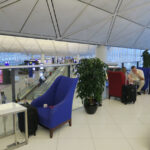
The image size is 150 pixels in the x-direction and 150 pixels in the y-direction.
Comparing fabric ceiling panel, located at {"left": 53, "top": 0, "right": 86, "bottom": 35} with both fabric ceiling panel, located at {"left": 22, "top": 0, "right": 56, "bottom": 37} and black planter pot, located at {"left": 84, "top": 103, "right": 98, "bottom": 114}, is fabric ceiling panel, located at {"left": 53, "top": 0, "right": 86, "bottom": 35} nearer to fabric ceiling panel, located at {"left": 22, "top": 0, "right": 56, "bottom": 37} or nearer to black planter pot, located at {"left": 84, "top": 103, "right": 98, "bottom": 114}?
fabric ceiling panel, located at {"left": 22, "top": 0, "right": 56, "bottom": 37}

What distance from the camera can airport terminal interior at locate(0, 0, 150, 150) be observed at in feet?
7.19

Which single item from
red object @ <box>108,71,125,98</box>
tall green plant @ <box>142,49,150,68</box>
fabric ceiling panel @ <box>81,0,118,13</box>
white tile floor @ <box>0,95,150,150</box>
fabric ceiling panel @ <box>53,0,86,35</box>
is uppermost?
fabric ceiling panel @ <box>81,0,118,13</box>

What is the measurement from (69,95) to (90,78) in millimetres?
937

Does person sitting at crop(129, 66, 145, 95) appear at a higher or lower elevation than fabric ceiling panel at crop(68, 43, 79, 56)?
lower

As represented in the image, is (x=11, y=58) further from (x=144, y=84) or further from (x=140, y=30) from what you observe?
(x=144, y=84)

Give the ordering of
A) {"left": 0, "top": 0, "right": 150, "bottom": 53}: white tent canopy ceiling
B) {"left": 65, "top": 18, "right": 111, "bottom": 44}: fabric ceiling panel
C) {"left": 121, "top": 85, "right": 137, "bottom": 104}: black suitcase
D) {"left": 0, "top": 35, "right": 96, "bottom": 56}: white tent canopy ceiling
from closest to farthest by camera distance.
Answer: {"left": 121, "top": 85, "right": 137, "bottom": 104}: black suitcase
{"left": 0, "top": 0, "right": 150, "bottom": 53}: white tent canopy ceiling
{"left": 65, "top": 18, "right": 111, "bottom": 44}: fabric ceiling panel
{"left": 0, "top": 35, "right": 96, "bottom": 56}: white tent canopy ceiling

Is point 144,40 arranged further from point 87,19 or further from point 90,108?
point 90,108

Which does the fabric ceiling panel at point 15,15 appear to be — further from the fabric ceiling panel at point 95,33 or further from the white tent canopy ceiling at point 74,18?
the fabric ceiling panel at point 95,33

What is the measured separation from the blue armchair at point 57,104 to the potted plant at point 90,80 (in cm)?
57

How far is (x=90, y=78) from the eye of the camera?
316cm

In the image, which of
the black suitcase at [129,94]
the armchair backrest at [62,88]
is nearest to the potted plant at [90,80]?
the armchair backrest at [62,88]

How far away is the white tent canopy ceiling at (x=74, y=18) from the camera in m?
6.79

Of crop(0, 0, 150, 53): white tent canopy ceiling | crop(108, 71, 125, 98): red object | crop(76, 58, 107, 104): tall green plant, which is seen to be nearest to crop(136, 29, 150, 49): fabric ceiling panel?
crop(0, 0, 150, 53): white tent canopy ceiling

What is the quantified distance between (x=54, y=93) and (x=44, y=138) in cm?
95
